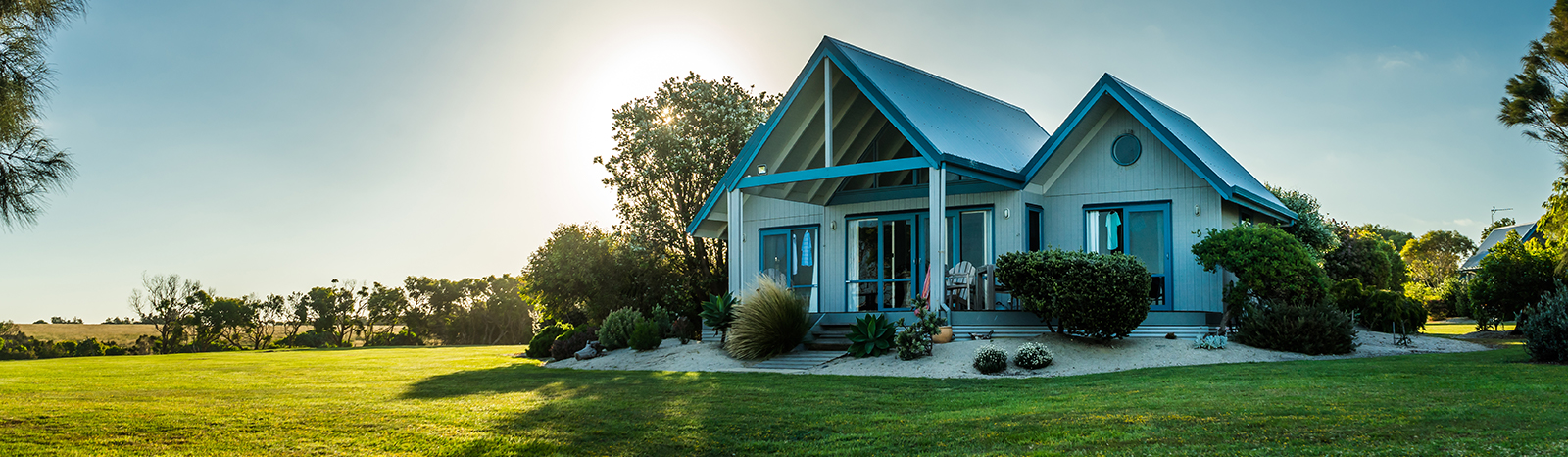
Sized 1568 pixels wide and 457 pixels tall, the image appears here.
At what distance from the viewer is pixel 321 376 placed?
13.7 metres

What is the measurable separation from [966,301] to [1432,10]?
10118 millimetres

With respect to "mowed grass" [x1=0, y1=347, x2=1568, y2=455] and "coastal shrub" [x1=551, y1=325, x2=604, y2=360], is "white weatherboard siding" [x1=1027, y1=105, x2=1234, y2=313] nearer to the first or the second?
"mowed grass" [x1=0, y1=347, x2=1568, y2=455]

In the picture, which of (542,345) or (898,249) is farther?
(542,345)

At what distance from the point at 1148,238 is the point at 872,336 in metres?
5.74

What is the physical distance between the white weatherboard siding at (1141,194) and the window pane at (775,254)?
223 inches

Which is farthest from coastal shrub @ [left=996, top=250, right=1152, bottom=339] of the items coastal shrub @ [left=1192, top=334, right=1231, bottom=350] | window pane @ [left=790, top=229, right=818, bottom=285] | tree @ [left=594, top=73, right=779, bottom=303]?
tree @ [left=594, top=73, right=779, bottom=303]

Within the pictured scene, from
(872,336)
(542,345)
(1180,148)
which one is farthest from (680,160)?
(1180,148)

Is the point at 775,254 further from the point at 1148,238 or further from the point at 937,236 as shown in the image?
the point at 1148,238

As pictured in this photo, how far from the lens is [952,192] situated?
18859mm

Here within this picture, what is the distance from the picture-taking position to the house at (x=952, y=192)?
1661 cm

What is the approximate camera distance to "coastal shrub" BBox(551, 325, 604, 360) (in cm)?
1958

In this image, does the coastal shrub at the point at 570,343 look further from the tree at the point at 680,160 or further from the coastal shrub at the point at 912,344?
the coastal shrub at the point at 912,344

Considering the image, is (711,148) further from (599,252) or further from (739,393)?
(739,393)

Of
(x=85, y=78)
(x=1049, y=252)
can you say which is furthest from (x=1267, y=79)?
(x=85, y=78)
